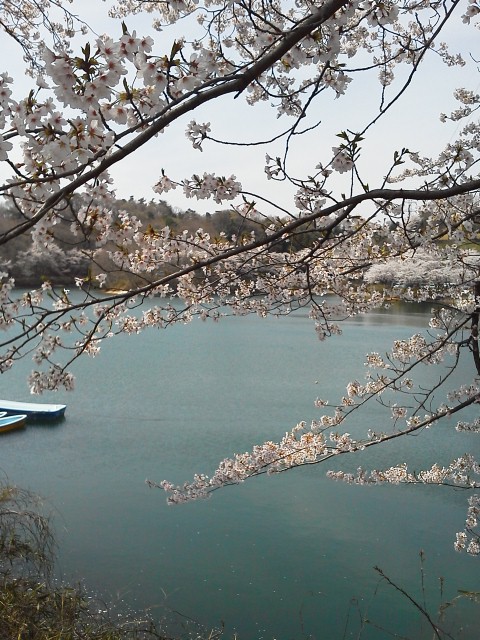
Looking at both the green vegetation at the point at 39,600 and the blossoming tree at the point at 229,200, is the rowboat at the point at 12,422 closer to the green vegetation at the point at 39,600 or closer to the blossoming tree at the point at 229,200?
the green vegetation at the point at 39,600

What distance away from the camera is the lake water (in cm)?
394

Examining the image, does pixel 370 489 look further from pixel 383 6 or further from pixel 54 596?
pixel 383 6

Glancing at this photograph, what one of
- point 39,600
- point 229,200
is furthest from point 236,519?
point 229,200

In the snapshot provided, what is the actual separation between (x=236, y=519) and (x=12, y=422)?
390 cm

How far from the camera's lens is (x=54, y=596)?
3.29m

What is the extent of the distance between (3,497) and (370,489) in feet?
10.9

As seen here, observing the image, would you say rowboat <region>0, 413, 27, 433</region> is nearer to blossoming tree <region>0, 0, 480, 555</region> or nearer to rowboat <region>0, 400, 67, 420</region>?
rowboat <region>0, 400, 67, 420</region>

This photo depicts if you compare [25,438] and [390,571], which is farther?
[25,438]

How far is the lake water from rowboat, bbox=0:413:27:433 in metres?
0.13

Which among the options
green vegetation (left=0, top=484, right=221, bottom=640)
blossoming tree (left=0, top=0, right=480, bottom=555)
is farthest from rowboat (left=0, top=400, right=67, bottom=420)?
blossoming tree (left=0, top=0, right=480, bottom=555)

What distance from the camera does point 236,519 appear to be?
5.13 metres

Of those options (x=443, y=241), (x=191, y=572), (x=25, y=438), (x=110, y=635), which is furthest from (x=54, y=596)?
(x=25, y=438)

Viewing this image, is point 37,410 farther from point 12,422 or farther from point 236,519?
point 236,519

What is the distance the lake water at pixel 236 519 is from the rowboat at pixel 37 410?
0.69 ft
